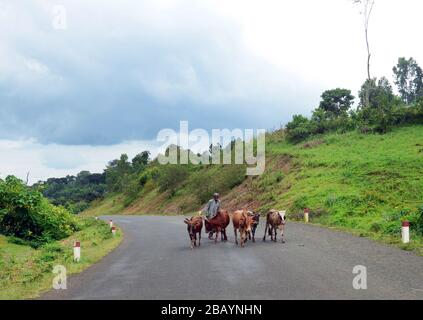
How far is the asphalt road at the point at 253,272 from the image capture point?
36.0ft

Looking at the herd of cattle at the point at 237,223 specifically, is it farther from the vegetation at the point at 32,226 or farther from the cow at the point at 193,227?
the vegetation at the point at 32,226

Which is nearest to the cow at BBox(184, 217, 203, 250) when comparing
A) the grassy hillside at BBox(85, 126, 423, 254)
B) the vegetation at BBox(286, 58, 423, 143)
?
the grassy hillside at BBox(85, 126, 423, 254)

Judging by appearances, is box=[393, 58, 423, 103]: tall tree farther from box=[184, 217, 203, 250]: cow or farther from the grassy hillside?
box=[184, 217, 203, 250]: cow

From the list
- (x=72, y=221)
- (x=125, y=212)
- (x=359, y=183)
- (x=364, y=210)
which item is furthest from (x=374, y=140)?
(x=125, y=212)

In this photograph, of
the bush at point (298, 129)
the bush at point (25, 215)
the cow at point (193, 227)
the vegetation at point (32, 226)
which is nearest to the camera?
the cow at point (193, 227)

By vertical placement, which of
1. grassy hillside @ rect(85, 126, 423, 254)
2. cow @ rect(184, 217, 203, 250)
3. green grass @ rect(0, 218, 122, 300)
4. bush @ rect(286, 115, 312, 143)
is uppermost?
bush @ rect(286, 115, 312, 143)

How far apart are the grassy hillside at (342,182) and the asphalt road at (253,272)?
196 inches

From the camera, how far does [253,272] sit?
1342 centimetres

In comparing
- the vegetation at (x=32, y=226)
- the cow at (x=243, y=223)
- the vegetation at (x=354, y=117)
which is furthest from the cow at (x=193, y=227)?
the vegetation at (x=354, y=117)

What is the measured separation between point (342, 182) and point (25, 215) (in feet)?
70.9

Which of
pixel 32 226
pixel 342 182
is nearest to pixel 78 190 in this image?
pixel 32 226

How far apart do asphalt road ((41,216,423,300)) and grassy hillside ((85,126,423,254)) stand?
498cm

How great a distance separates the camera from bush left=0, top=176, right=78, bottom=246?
33.4 metres

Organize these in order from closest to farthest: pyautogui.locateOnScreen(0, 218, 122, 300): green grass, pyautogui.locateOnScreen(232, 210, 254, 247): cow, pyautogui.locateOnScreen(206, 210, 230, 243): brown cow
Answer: pyautogui.locateOnScreen(0, 218, 122, 300): green grass < pyautogui.locateOnScreen(232, 210, 254, 247): cow < pyautogui.locateOnScreen(206, 210, 230, 243): brown cow
